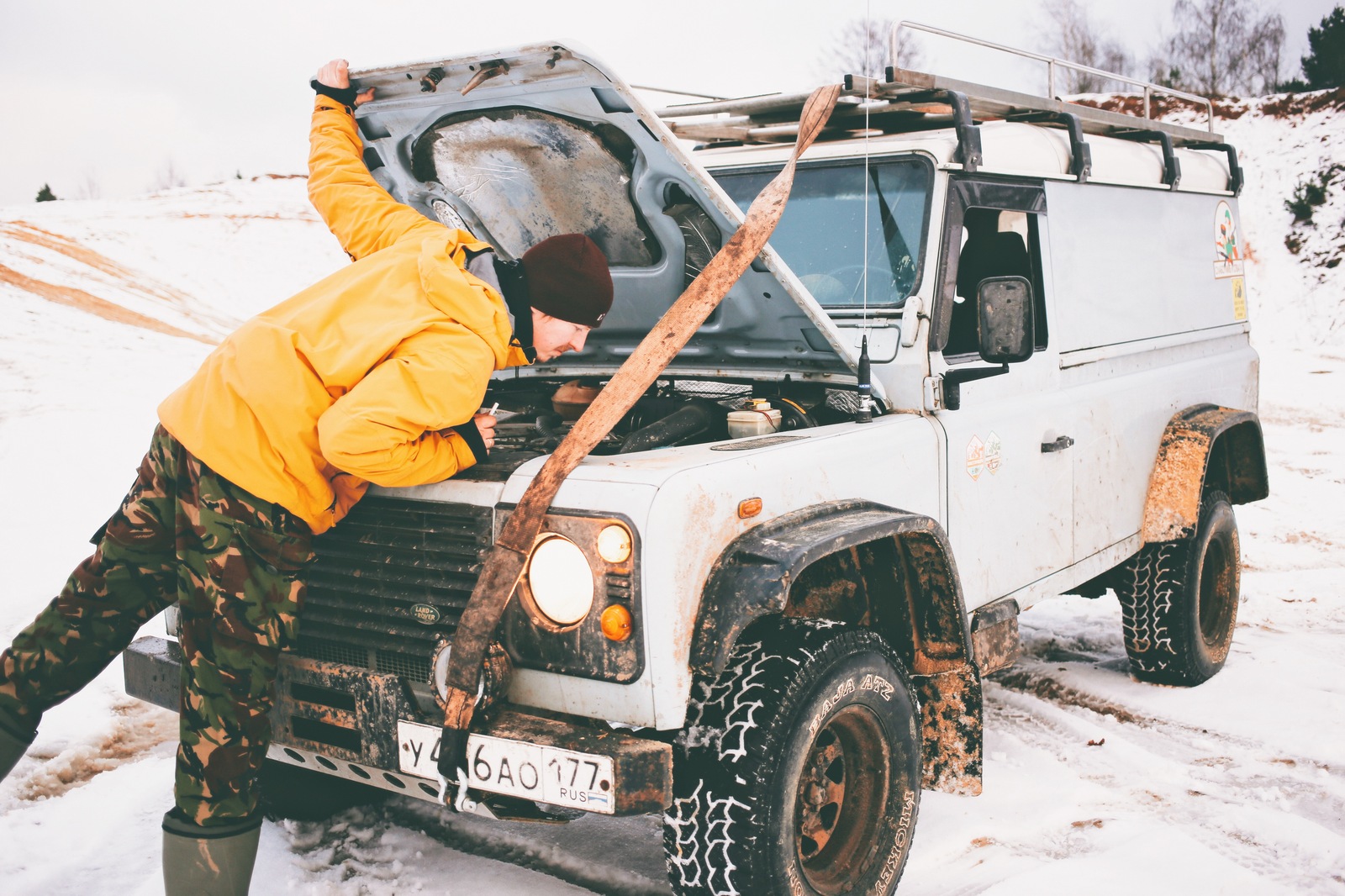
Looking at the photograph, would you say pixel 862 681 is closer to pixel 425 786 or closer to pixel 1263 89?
pixel 425 786

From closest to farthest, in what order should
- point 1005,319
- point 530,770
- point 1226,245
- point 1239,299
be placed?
point 530,770, point 1005,319, point 1226,245, point 1239,299

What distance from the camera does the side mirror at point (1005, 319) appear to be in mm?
3229

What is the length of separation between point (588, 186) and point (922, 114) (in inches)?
62.3

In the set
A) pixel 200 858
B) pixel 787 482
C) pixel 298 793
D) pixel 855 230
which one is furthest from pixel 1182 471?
pixel 200 858

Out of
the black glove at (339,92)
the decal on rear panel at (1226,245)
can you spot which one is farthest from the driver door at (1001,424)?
the decal on rear panel at (1226,245)

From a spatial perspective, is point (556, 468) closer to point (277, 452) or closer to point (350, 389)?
point (350, 389)

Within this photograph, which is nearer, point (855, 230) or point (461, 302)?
point (461, 302)

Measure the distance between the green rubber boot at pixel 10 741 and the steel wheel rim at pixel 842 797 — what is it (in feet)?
6.65

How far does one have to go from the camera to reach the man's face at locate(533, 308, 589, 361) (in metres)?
2.83

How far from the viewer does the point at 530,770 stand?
7.57 feet

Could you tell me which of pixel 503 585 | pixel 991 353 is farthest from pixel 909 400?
pixel 503 585

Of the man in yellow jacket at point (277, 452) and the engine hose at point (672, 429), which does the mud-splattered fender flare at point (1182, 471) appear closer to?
the engine hose at point (672, 429)

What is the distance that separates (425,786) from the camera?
2.52 metres

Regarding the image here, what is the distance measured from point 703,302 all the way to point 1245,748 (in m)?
2.96
